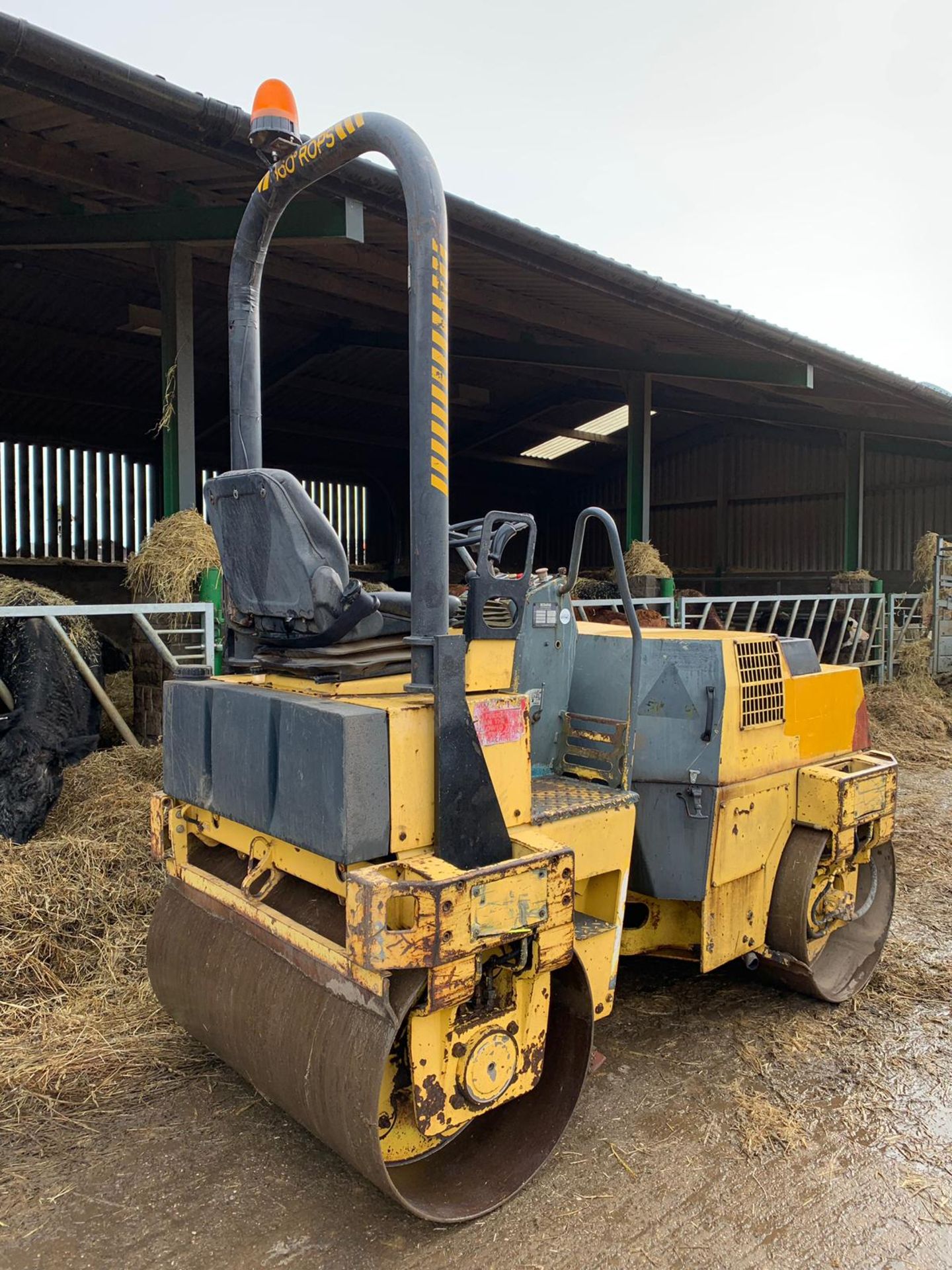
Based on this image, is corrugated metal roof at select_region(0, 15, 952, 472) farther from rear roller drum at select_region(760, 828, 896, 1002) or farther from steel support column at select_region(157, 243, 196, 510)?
rear roller drum at select_region(760, 828, 896, 1002)

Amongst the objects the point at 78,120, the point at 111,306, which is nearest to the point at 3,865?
the point at 78,120

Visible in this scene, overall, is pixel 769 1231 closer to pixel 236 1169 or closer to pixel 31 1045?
pixel 236 1169

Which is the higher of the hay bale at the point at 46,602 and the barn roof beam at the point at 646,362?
the barn roof beam at the point at 646,362

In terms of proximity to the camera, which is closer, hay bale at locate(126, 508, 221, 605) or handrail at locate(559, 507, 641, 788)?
handrail at locate(559, 507, 641, 788)

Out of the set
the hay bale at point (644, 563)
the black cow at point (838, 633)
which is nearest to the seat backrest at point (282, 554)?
the hay bale at point (644, 563)

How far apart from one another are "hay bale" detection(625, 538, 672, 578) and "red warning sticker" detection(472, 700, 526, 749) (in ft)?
30.4

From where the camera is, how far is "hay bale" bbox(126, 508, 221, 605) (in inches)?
260

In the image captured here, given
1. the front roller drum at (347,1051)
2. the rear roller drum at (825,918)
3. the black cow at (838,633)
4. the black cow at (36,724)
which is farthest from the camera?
the black cow at (838,633)

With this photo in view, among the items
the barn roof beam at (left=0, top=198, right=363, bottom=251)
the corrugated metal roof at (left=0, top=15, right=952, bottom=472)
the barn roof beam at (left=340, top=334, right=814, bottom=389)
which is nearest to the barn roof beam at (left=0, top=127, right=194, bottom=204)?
the corrugated metal roof at (left=0, top=15, right=952, bottom=472)

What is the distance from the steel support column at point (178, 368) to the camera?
7.80 metres

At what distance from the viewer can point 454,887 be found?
2.32 m

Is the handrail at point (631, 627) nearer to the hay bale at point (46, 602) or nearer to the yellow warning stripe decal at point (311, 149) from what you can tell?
the yellow warning stripe decal at point (311, 149)

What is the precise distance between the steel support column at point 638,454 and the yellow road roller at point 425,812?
29.7 feet

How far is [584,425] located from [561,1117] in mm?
17999
